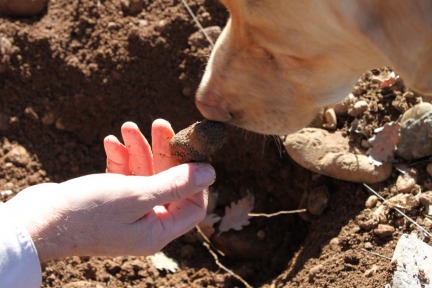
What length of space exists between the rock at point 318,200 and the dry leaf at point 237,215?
445mm

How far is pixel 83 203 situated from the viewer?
2.04 meters

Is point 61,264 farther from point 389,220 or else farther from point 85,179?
point 389,220

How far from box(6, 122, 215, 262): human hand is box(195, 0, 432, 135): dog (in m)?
0.41

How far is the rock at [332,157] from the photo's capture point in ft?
9.57

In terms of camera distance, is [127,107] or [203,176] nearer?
[203,176]

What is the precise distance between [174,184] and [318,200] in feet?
4.02

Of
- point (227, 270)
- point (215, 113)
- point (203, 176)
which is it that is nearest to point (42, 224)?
point (203, 176)

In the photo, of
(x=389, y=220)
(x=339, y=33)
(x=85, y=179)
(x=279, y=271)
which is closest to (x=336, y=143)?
(x=389, y=220)

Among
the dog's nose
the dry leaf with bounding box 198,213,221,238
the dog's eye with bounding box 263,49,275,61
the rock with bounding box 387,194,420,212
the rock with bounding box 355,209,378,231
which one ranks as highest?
the dog's eye with bounding box 263,49,275,61

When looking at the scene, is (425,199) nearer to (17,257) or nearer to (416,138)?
(416,138)

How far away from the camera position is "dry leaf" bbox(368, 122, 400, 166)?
2945 millimetres

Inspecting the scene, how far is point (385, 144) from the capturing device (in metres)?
2.97

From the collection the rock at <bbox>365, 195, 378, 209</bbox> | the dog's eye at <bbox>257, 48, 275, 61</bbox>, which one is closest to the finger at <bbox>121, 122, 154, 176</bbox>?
Answer: the dog's eye at <bbox>257, 48, 275, 61</bbox>

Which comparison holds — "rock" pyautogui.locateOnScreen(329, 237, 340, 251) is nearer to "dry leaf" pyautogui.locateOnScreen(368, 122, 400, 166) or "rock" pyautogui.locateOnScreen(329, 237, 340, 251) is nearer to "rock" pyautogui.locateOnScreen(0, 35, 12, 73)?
"dry leaf" pyautogui.locateOnScreen(368, 122, 400, 166)
